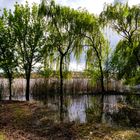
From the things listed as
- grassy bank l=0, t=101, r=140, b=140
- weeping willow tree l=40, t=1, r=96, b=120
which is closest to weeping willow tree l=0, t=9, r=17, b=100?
weeping willow tree l=40, t=1, r=96, b=120

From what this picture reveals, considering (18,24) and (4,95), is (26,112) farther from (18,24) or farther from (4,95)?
(4,95)

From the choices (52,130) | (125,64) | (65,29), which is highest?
(65,29)

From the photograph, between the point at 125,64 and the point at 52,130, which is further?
the point at 125,64

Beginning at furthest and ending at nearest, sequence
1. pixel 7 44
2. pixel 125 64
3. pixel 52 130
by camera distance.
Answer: pixel 125 64, pixel 7 44, pixel 52 130

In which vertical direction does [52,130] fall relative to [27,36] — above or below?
below

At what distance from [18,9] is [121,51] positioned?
14677 millimetres

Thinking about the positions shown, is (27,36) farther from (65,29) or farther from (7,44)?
(65,29)

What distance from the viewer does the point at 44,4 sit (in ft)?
120

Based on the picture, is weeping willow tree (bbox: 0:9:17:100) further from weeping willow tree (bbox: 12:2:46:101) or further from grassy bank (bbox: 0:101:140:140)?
grassy bank (bbox: 0:101:140:140)

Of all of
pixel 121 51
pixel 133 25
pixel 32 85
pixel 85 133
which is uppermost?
pixel 133 25

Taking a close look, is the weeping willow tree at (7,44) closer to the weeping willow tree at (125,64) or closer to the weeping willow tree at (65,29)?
the weeping willow tree at (65,29)

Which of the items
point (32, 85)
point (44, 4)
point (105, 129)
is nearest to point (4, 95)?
point (32, 85)

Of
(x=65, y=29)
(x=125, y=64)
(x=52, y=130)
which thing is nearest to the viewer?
(x=52, y=130)

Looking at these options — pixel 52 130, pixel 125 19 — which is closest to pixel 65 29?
pixel 125 19
